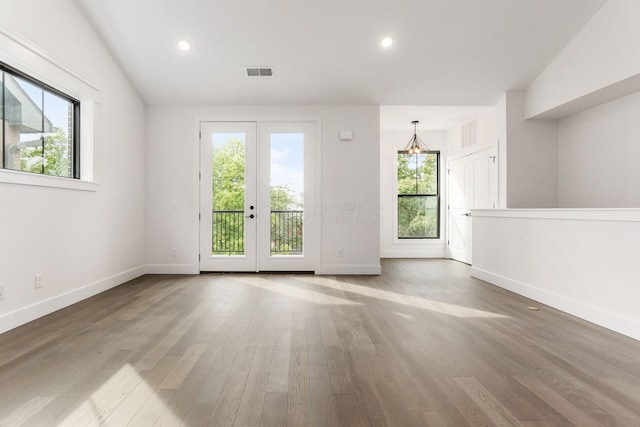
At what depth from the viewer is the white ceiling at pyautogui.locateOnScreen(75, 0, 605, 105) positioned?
13.1 feet

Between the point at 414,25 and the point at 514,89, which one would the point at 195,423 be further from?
the point at 514,89

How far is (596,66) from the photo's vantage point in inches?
154

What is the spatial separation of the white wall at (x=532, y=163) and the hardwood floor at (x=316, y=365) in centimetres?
190

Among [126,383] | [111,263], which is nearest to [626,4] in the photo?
[126,383]

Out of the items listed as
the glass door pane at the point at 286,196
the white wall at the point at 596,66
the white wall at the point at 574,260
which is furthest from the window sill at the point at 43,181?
the white wall at the point at 596,66

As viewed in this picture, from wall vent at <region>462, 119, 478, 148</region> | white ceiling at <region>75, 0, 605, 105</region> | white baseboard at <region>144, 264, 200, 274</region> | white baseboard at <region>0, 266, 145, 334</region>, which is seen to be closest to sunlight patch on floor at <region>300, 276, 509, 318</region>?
white baseboard at <region>144, 264, 200, 274</region>

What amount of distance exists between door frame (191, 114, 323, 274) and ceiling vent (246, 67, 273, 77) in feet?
2.43

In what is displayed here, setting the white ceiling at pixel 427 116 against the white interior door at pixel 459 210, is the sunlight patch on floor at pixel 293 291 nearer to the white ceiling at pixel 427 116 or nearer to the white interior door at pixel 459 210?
the white ceiling at pixel 427 116

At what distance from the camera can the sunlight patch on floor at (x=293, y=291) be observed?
393 cm

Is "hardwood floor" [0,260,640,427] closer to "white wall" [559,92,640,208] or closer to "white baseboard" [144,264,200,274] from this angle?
"white baseboard" [144,264,200,274]

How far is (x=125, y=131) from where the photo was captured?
16.4 ft

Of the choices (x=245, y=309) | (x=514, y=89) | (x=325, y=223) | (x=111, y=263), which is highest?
(x=514, y=89)

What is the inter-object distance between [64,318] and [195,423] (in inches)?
95.9

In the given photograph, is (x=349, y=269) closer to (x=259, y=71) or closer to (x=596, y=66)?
(x=259, y=71)
